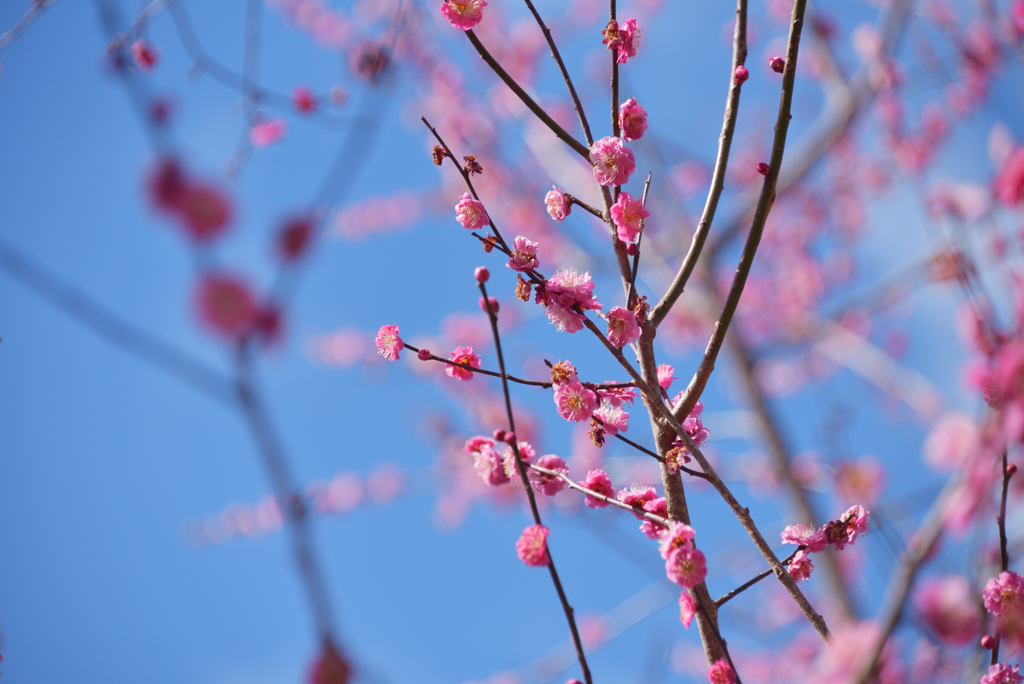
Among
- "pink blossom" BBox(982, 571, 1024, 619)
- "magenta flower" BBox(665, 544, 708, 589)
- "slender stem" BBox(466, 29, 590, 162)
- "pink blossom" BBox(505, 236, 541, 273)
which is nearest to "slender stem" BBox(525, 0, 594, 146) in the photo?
"slender stem" BBox(466, 29, 590, 162)

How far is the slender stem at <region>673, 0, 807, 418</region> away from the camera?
163 cm

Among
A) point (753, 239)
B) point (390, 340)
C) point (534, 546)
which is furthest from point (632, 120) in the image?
point (534, 546)

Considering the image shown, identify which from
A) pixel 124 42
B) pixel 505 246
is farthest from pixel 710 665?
pixel 124 42

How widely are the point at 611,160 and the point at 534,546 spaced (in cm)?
120

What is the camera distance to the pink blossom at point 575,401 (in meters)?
1.82

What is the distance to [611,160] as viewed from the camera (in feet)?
5.93

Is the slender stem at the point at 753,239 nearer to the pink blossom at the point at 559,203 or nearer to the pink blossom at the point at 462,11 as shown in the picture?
the pink blossom at the point at 559,203

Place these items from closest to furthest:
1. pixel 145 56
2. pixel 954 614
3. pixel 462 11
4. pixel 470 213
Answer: pixel 954 614, pixel 470 213, pixel 462 11, pixel 145 56

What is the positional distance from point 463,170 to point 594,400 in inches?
34.2

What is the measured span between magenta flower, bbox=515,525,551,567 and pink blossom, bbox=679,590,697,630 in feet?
1.42

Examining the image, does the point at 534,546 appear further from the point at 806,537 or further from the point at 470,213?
the point at 470,213

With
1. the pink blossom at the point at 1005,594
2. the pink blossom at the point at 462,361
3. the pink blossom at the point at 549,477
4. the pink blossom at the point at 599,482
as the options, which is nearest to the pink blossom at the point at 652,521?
the pink blossom at the point at 599,482

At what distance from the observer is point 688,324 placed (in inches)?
340

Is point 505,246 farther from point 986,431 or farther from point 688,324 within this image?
point 688,324
